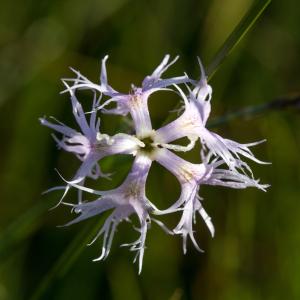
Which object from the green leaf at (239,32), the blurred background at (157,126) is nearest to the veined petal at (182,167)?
the green leaf at (239,32)

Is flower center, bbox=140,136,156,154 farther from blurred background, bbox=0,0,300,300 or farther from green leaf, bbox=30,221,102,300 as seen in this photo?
blurred background, bbox=0,0,300,300

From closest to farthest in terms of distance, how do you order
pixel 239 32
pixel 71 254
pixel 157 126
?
pixel 239 32
pixel 71 254
pixel 157 126

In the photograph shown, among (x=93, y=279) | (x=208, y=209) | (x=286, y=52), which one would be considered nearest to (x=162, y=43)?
(x=286, y=52)

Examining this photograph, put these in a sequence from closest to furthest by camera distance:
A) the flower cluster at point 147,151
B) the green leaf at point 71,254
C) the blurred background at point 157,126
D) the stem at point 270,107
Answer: the flower cluster at point 147,151 < the green leaf at point 71,254 < the stem at point 270,107 < the blurred background at point 157,126

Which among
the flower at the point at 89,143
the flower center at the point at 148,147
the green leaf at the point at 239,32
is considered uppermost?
the green leaf at the point at 239,32

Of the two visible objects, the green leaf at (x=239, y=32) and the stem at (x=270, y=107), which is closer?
the green leaf at (x=239, y=32)

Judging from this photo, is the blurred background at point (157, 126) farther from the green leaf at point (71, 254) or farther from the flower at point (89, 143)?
the flower at point (89, 143)

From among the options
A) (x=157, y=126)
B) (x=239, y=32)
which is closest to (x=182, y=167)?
(x=239, y=32)

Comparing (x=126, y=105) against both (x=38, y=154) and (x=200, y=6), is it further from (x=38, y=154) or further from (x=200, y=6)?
(x=200, y=6)

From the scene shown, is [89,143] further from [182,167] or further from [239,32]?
[239,32]
